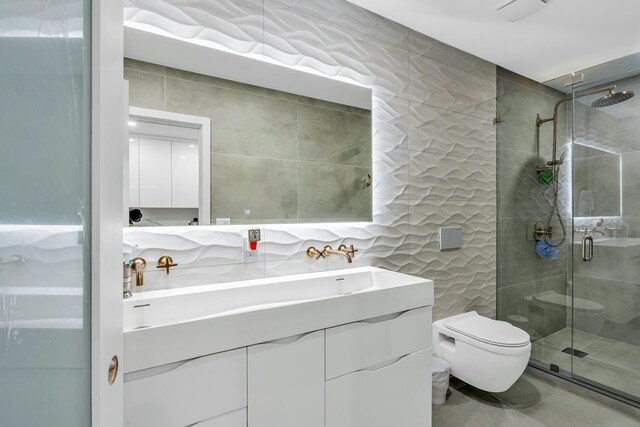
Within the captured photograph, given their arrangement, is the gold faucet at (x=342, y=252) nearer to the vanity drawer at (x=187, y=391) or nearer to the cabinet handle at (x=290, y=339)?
the cabinet handle at (x=290, y=339)

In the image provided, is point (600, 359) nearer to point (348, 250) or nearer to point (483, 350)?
point (483, 350)

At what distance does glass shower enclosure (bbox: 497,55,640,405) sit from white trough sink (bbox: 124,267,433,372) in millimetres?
1575

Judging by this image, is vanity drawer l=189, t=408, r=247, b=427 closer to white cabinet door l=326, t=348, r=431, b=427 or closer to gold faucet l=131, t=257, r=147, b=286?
white cabinet door l=326, t=348, r=431, b=427

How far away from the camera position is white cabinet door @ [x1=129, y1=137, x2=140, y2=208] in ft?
4.56

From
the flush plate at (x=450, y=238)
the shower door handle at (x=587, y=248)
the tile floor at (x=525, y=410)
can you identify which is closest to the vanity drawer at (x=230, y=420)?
the tile floor at (x=525, y=410)

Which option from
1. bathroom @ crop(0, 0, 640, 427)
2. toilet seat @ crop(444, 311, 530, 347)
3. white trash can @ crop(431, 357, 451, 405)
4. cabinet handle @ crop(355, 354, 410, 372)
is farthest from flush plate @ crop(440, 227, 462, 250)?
cabinet handle @ crop(355, 354, 410, 372)

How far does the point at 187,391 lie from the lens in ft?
3.29

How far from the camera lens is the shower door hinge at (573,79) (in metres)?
2.28

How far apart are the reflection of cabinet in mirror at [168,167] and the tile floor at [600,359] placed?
2.71 m

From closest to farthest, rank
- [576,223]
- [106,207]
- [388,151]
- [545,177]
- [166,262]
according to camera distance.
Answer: [106,207] → [166,262] → [388,151] → [576,223] → [545,177]

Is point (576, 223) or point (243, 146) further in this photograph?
point (576, 223)

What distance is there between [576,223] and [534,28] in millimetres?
1432

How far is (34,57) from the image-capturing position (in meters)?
0.37

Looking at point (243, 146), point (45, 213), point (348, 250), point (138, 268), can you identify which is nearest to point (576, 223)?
point (348, 250)
